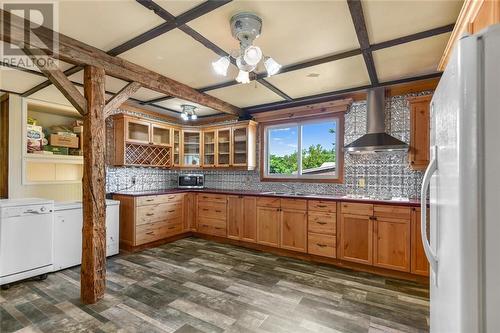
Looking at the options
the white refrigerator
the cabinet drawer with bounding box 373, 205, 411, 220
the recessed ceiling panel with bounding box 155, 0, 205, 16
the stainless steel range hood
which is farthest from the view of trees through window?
the white refrigerator

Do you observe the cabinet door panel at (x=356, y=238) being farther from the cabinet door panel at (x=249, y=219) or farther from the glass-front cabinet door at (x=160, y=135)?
the glass-front cabinet door at (x=160, y=135)

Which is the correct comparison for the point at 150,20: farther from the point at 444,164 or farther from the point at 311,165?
the point at 311,165

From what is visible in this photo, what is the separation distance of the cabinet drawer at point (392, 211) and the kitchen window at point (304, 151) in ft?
3.14

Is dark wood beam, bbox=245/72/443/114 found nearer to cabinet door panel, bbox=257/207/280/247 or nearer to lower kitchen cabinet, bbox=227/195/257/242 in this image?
lower kitchen cabinet, bbox=227/195/257/242

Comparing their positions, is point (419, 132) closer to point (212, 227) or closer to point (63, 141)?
point (212, 227)

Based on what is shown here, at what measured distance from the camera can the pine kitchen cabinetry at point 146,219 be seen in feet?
13.0

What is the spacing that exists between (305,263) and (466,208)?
3.09m

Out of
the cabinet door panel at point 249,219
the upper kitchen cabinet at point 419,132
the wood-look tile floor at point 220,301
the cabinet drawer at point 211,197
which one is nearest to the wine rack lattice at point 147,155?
the cabinet drawer at point 211,197

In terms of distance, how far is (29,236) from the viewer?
114 inches

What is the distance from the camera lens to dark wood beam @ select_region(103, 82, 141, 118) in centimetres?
276

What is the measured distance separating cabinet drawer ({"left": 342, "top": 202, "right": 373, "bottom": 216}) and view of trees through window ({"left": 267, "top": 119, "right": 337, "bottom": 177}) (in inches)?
35.1

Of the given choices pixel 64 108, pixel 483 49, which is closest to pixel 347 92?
pixel 483 49

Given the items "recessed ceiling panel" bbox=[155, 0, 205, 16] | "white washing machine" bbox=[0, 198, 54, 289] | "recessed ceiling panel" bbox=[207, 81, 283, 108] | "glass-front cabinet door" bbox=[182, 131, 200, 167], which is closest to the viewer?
"recessed ceiling panel" bbox=[155, 0, 205, 16]

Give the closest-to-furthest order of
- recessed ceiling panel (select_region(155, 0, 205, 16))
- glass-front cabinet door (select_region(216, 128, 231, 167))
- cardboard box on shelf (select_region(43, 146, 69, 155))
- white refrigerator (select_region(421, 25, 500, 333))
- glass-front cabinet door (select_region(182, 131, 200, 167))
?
1. white refrigerator (select_region(421, 25, 500, 333))
2. recessed ceiling panel (select_region(155, 0, 205, 16))
3. cardboard box on shelf (select_region(43, 146, 69, 155))
4. glass-front cabinet door (select_region(216, 128, 231, 167))
5. glass-front cabinet door (select_region(182, 131, 200, 167))
